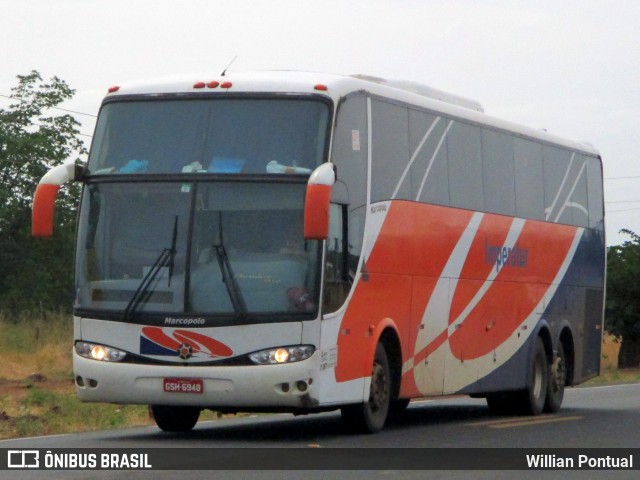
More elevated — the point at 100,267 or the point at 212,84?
the point at 212,84

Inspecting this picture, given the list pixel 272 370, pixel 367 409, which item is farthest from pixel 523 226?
pixel 272 370

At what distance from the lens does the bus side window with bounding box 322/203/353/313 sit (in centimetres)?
1534

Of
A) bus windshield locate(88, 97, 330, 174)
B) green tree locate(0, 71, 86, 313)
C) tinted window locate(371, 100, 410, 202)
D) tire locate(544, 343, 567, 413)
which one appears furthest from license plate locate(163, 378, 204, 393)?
green tree locate(0, 71, 86, 313)

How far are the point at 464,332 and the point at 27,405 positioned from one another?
7929mm

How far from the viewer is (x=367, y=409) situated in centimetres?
1642

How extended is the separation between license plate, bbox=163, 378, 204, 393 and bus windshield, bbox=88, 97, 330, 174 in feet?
6.85

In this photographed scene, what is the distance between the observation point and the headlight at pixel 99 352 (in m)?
15.4

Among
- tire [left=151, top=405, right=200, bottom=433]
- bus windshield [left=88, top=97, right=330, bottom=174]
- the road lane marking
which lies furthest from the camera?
the road lane marking

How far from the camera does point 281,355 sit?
15.0 metres

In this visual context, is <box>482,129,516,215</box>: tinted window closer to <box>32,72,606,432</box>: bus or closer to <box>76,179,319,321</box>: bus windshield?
<box>32,72,606,432</box>: bus

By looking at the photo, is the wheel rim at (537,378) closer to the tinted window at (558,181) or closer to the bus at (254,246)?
the tinted window at (558,181)

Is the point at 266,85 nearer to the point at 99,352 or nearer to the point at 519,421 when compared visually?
the point at 99,352

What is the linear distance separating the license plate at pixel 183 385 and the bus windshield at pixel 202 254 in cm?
64

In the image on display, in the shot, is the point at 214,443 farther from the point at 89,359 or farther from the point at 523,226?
the point at 523,226
